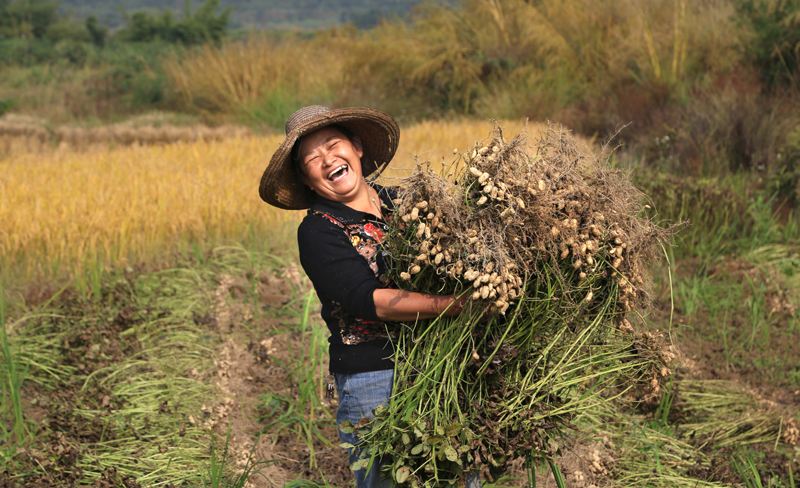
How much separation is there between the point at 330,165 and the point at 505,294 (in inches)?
30.0

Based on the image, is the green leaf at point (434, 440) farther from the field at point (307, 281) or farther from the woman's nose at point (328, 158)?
the woman's nose at point (328, 158)

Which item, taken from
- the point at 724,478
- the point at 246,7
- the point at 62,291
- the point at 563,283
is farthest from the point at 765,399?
the point at 246,7

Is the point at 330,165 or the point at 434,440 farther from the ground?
the point at 330,165

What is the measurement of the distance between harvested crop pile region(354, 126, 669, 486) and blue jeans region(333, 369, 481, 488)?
5cm

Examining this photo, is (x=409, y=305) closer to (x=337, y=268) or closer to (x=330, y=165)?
(x=337, y=268)

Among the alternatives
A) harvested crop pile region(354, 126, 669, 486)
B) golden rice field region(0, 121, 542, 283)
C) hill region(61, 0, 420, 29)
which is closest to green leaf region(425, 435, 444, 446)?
harvested crop pile region(354, 126, 669, 486)

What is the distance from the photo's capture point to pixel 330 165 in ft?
9.16

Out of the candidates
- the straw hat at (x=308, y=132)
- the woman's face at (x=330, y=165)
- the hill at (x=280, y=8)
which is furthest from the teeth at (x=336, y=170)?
the hill at (x=280, y=8)

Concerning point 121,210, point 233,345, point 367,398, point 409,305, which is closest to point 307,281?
point 233,345

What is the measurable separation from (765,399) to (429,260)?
2.96 metres

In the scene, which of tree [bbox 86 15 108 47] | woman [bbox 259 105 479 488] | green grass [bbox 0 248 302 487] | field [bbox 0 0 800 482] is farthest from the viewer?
tree [bbox 86 15 108 47]

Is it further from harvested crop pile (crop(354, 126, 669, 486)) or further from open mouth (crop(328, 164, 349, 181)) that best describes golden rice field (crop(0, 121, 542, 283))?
harvested crop pile (crop(354, 126, 669, 486))

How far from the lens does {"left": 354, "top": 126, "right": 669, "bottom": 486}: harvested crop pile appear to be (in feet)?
7.83

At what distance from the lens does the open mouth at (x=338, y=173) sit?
278 cm
